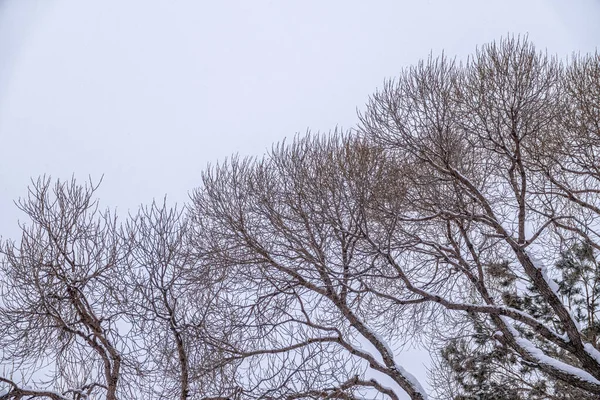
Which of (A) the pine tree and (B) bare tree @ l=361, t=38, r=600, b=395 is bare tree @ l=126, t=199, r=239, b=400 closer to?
(B) bare tree @ l=361, t=38, r=600, b=395

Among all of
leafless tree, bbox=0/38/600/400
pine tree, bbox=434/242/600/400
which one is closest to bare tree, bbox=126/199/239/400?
leafless tree, bbox=0/38/600/400

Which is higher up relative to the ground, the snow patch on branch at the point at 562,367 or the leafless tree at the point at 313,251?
the leafless tree at the point at 313,251

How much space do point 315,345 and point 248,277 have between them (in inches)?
56.2

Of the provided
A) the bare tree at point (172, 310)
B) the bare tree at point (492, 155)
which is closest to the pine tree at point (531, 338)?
the bare tree at point (492, 155)


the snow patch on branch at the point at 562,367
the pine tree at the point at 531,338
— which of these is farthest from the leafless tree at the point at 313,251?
the pine tree at the point at 531,338

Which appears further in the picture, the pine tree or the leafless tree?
the pine tree

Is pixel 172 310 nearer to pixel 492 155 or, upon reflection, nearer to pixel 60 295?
pixel 60 295

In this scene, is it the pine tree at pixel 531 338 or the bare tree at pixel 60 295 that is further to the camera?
the pine tree at pixel 531 338

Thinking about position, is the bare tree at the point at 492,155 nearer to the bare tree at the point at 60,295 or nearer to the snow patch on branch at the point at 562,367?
the snow patch on branch at the point at 562,367

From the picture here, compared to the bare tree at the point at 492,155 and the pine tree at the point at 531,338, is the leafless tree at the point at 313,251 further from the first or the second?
the pine tree at the point at 531,338

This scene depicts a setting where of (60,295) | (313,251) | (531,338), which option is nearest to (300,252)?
(313,251)

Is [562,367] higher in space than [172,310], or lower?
lower

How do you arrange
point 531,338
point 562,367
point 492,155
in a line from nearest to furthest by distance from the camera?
1. point 562,367
2. point 492,155
3. point 531,338

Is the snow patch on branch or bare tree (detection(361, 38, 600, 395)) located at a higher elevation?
bare tree (detection(361, 38, 600, 395))
